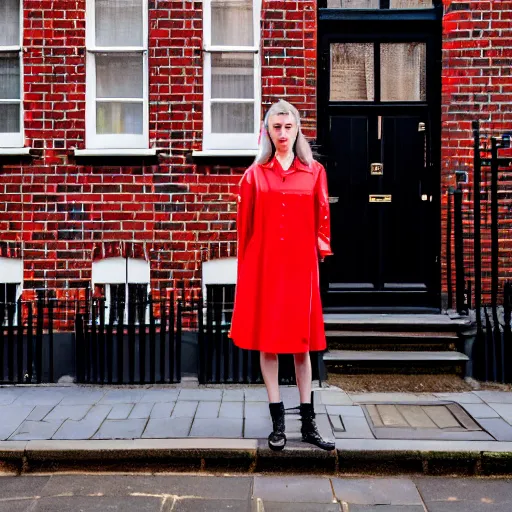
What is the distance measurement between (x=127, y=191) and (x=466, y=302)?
3533 millimetres

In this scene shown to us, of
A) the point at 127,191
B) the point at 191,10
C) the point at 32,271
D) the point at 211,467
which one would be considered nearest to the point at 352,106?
the point at 191,10

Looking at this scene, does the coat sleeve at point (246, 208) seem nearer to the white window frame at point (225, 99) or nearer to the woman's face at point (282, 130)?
the woman's face at point (282, 130)

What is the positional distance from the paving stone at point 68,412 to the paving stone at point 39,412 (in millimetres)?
39

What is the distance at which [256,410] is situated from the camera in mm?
5266

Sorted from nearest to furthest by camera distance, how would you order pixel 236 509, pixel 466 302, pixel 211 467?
1. pixel 236 509
2. pixel 211 467
3. pixel 466 302

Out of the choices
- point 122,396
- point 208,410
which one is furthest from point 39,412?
point 208,410

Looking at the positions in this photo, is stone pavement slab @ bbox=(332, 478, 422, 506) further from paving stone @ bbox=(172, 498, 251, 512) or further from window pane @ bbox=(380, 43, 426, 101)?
window pane @ bbox=(380, 43, 426, 101)

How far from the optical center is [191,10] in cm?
689

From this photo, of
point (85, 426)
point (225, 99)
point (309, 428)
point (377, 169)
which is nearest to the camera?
point (309, 428)

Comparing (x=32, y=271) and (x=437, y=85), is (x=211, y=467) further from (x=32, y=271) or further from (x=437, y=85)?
(x=437, y=85)

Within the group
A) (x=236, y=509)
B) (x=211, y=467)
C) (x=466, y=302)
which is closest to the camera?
(x=236, y=509)

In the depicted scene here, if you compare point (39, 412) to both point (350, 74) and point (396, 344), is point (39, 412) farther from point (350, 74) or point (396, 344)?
point (350, 74)

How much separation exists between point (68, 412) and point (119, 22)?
4.03 metres

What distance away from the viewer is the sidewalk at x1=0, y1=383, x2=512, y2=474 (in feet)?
14.1
